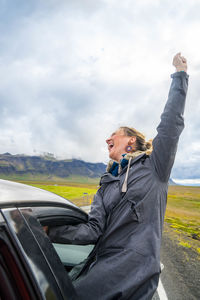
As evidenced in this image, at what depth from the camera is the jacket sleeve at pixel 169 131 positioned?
149cm

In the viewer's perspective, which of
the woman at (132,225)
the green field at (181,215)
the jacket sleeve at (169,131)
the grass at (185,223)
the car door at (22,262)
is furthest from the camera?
the green field at (181,215)

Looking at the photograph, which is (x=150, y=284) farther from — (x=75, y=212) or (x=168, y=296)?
Result: (x=168, y=296)

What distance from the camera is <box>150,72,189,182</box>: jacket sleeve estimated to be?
4.87ft

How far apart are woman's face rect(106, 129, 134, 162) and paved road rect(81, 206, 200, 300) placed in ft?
8.59

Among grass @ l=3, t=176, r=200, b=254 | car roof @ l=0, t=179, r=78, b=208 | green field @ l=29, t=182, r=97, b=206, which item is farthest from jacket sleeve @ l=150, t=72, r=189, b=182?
green field @ l=29, t=182, r=97, b=206

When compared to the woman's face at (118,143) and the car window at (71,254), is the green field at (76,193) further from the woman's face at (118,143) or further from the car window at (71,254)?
the woman's face at (118,143)

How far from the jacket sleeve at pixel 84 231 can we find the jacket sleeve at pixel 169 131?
2.07 ft

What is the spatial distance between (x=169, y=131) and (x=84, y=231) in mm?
1073

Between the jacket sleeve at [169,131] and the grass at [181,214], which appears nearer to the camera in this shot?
the jacket sleeve at [169,131]

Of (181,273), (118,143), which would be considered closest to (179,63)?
(118,143)

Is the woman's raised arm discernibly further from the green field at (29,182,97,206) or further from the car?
the green field at (29,182,97,206)

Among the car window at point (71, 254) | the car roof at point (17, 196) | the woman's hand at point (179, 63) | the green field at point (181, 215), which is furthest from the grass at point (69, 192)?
the car roof at point (17, 196)

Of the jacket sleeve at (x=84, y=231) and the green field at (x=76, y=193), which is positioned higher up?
the jacket sleeve at (x=84, y=231)

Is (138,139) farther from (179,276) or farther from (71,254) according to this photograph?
(179,276)
